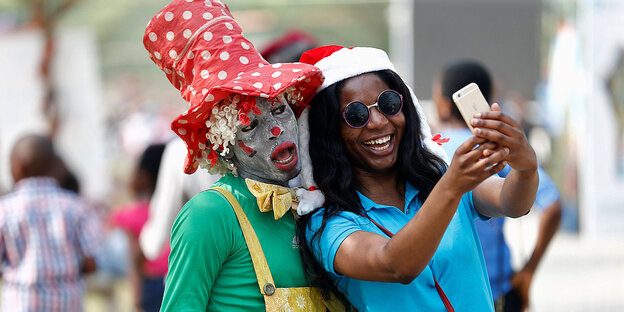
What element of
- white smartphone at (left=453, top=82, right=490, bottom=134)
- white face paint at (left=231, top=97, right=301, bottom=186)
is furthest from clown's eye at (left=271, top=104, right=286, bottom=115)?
white smartphone at (left=453, top=82, right=490, bottom=134)

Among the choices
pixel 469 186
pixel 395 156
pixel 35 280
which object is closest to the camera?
pixel 469 186

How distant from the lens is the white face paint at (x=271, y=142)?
2.52 metres

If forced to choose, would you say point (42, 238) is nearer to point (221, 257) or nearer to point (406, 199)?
point (221, 257)

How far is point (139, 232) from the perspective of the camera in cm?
521

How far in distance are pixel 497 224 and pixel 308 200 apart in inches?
72.3

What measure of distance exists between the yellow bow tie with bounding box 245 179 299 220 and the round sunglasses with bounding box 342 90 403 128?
290 millimetres

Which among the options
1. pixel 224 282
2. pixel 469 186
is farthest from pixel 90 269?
pixel 469 186

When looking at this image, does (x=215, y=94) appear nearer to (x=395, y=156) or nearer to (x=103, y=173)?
(x=395, y=156)

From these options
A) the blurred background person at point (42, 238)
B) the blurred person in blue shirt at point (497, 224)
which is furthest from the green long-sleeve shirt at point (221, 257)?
the blurred background person at point (42, 238)

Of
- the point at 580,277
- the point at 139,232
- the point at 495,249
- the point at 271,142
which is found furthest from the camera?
the point at 580,277

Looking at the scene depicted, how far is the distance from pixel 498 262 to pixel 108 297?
157 inches

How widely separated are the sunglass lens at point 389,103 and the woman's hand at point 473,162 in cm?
48

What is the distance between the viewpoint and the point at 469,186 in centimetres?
211

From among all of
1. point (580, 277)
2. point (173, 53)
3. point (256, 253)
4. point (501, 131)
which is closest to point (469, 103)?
point (501, 131)
